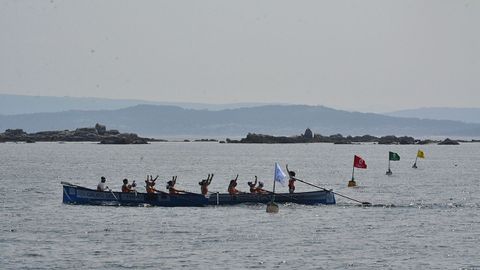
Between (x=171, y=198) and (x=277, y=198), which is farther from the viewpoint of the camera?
(x=277, y=198)

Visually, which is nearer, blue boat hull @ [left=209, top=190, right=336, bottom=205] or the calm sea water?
the calm sea water

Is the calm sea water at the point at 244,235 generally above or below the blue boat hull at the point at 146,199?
below

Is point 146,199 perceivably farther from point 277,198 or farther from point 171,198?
point 277,198

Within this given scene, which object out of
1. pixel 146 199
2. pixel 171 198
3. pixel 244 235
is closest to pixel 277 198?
pixel 171 198

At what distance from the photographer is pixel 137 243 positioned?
135 feet

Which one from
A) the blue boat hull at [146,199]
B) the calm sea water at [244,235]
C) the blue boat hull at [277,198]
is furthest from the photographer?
the blue boat hull at [277,198]

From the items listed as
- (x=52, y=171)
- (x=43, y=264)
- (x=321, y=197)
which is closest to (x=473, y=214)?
(x=321, y=197)

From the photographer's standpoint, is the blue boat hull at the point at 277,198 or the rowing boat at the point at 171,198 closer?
the rowing boat at the point at 171,198

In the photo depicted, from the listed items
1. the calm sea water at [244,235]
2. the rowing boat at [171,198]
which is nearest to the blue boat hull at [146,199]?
the rowing boat at [171,198]

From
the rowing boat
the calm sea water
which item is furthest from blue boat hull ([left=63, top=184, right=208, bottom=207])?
the calm sea water

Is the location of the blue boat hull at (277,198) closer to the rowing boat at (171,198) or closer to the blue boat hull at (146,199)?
the rowing boat at (171,198)

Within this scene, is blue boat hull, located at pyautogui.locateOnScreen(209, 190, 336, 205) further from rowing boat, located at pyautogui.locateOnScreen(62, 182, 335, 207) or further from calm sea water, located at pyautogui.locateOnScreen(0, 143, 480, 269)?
calm sea water, located at pyautogui.locateOnScreen(0, 143, 480, 269)

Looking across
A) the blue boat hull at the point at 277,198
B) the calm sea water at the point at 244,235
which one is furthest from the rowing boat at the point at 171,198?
the calm sea water at the point at 244,235

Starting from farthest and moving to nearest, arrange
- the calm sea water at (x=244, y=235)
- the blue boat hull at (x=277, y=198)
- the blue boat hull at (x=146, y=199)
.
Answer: the blue boat hull at (x=277, y=198)
the blue boat hull at (x=146, y=199)
the calm sea water at (x=244, y=235)
